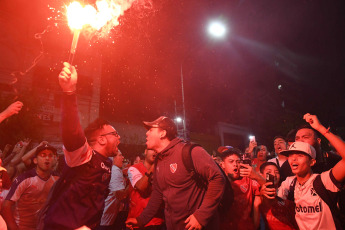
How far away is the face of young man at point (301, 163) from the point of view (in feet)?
11.9

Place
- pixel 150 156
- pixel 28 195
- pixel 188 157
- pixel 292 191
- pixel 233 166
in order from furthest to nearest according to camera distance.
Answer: pixel 150 156 < pixel 28 195 < pixel 233 166 < pixel 292 191 < pixel 188 157

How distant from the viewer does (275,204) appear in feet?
12.6

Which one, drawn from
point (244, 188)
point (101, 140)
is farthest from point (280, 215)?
point (101, 140)

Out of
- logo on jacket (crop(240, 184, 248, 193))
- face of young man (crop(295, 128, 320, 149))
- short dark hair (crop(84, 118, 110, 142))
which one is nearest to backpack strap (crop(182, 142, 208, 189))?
logo on jacket (crop(240, 184, 248, 193))

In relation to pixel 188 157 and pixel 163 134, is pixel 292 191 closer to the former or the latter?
pixel 188 157

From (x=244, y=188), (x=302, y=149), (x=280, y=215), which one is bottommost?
(x=280, y=215)

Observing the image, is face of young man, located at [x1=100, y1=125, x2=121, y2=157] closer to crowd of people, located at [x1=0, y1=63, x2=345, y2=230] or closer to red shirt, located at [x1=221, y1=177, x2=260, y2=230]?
crowd of people, located at [x1=0, y1=63, x2=345, y2=230]

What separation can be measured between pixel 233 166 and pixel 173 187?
1.75m

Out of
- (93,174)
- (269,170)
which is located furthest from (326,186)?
(93,174)

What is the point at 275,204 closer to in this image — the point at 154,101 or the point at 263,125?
the point at 154,101

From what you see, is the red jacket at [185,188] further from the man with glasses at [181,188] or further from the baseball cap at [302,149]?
the baseball cap at [302,149]

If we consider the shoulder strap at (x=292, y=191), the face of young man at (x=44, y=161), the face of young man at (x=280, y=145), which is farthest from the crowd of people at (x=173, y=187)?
the face of young man at (x=280, y=145)

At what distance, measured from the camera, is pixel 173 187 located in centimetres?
354

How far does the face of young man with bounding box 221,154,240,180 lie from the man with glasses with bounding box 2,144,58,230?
4290mm
